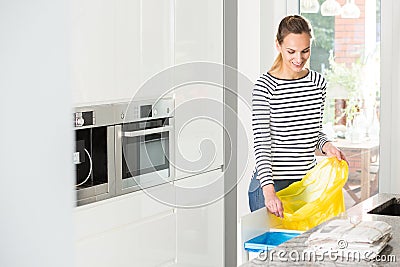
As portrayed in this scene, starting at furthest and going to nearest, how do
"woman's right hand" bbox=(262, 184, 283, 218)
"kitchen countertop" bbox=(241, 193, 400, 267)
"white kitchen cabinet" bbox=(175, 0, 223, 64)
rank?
"woman's right hand" bbox=(262, 184, 283, 218) → "white kitchen cabinet" bbox=(175, 0, 223, 64) → "kitchen countertop" bbox=(241, 193, 400, 267)

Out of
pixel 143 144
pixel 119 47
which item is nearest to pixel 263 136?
pixel 143 144

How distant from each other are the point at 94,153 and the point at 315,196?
A: 144 cm

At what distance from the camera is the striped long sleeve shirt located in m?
3.61

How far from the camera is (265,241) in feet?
10.5

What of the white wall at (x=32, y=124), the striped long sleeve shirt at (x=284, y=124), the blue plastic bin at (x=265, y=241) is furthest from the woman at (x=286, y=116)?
the white wall at (x=32, y=124)

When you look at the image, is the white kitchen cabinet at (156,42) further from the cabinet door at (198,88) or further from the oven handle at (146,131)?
the oven handle at (146,131)

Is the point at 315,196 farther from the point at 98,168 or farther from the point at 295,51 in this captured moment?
the point at 98,168

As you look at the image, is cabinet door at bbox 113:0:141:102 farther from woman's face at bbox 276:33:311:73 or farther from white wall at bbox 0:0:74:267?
white wall at bbox 0:0:74:267

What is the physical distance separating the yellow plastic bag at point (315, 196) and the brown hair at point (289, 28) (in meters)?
0.62

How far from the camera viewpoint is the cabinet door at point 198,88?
10.6ft

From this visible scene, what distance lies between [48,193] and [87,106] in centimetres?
244

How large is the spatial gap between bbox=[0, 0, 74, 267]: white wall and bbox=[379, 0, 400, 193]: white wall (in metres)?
3.93

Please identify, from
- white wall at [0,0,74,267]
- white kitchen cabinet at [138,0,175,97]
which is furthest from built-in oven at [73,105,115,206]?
white wall at [0,0,74,267]

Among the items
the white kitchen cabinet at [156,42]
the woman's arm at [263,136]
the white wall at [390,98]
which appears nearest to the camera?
the white kitchen cabinet at [156,42]
